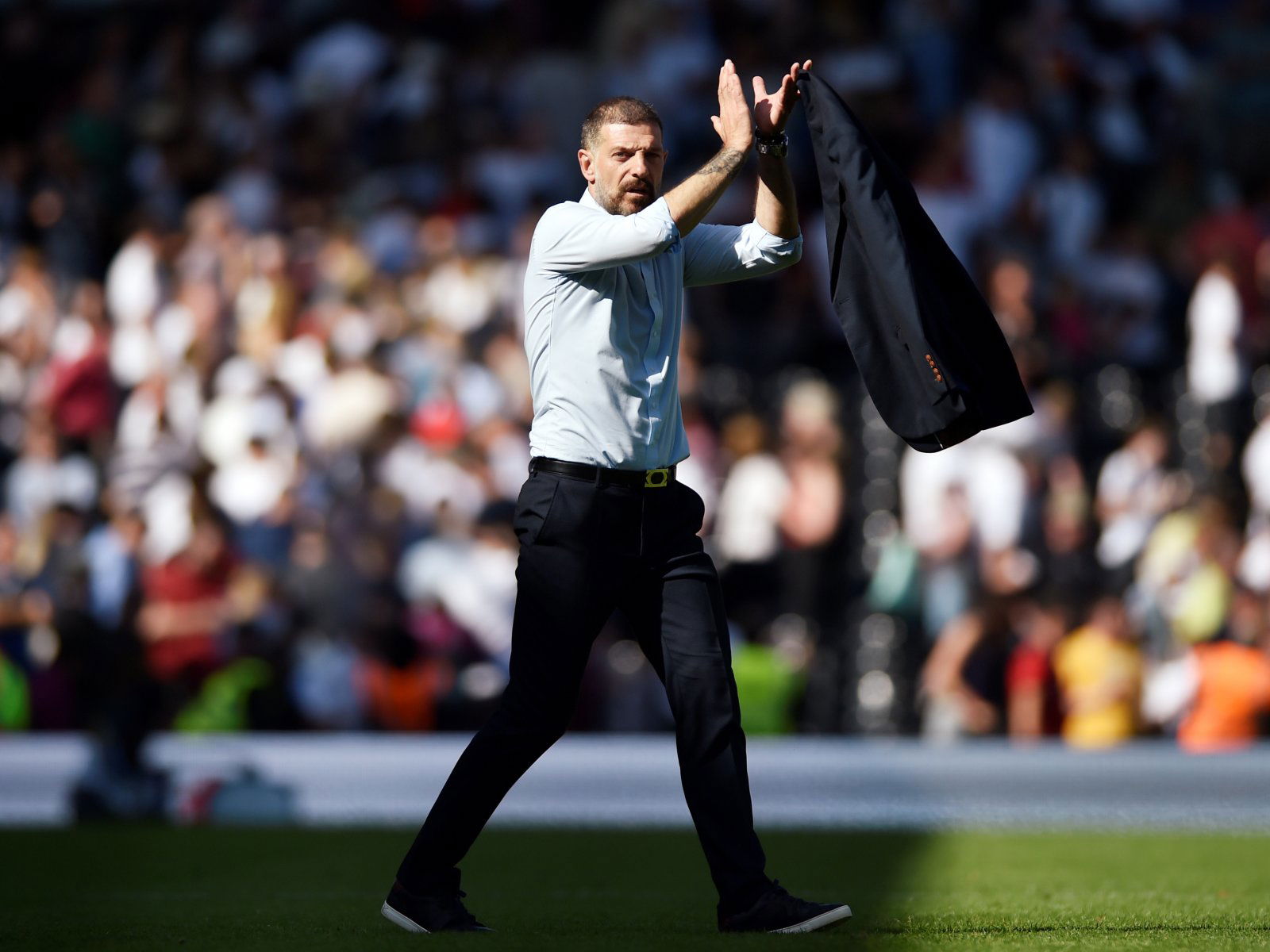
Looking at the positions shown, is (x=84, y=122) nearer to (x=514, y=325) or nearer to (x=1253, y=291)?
(x=514, y=325)

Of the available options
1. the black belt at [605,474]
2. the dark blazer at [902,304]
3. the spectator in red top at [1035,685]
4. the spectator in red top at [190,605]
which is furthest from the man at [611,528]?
the spectator in red top at [190,605]

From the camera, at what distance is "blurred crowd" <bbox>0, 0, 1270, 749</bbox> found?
448 inches

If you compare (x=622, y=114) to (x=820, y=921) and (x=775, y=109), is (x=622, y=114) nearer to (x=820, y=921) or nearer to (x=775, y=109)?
(x=775, y=109)

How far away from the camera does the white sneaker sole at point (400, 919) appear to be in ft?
18.5

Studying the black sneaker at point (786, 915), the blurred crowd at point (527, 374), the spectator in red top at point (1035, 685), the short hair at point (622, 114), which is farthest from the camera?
the blurred crowd at point (527, 374)

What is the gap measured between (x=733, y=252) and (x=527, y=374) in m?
7.93

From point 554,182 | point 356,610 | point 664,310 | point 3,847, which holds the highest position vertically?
point 554,182

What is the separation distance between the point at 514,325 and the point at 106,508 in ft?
9.60

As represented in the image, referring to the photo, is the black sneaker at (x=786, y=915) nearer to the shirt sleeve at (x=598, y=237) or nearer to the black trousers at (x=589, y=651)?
the black trousers at (x=589, y=651)

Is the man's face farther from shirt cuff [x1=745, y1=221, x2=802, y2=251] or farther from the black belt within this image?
the black belt

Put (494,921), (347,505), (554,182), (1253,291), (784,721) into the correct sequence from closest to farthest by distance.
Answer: (494,921)
(784,721)
(347,505)
(1253,291)
(554,182)

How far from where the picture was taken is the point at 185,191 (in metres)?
15.7

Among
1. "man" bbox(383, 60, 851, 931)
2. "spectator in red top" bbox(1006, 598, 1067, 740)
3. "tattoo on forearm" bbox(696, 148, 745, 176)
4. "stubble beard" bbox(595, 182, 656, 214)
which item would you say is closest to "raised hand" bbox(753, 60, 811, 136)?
"man" bbox(383, 60, 851, 931)

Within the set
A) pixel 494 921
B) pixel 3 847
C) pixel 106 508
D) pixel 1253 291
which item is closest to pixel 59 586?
pixel 106 508
